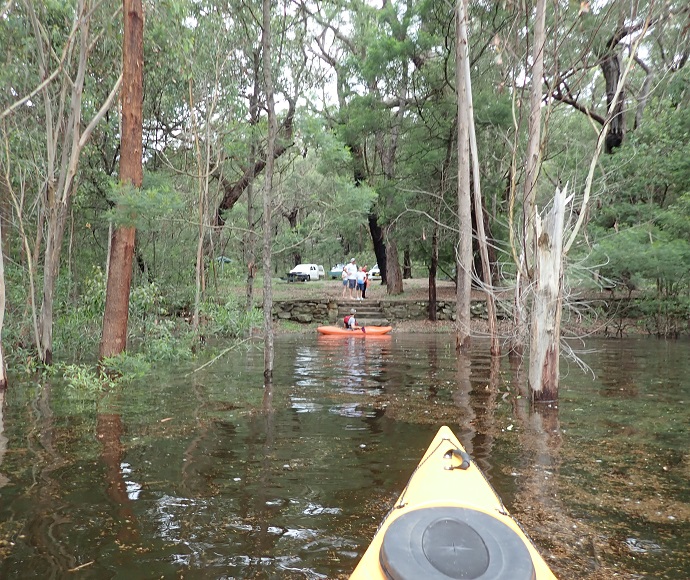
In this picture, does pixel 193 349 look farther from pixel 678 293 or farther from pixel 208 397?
pixel 678 293

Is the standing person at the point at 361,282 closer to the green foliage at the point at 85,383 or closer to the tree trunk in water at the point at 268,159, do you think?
the tree trunk in water at the point at 268,159

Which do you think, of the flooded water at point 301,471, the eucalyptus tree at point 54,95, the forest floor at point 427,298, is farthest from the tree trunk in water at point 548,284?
the forest floor at point 427,298

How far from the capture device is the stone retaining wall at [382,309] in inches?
897

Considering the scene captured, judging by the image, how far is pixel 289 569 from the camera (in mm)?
3611

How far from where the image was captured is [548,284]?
25.2 ft

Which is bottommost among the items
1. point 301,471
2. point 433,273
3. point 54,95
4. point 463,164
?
point 301,471

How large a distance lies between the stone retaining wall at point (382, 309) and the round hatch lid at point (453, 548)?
19.7 meters

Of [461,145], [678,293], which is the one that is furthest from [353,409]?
[678,293]

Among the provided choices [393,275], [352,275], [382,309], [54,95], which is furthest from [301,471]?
[393,275]

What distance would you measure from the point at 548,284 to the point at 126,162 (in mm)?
6658

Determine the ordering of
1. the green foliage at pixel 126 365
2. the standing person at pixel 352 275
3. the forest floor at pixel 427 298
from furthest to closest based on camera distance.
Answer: the standing person at pixel 352 275 < the forest floor at pixel 427 298 < the green foliage at pixel 126 365

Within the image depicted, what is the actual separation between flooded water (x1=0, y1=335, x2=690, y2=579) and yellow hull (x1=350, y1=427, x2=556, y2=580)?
2.47ft

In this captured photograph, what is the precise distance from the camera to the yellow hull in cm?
266

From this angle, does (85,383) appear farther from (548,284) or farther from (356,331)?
(356,331)
